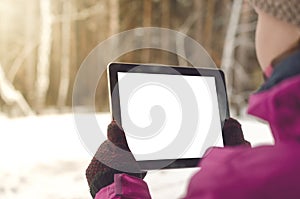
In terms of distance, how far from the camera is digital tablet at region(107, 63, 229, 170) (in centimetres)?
64

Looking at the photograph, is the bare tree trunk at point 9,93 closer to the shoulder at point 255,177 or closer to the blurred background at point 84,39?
the blurred background at point 84,39

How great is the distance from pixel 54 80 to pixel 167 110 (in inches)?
22.1

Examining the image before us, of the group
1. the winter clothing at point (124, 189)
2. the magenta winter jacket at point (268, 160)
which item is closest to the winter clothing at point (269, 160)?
the magenta winter jacket at point (268, 160)

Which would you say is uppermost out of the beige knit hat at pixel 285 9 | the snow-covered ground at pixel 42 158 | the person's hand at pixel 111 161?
the beige knit hat at pixel 285 9

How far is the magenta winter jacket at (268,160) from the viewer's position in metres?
0.32

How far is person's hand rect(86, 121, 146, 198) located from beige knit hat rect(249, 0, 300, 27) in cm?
29

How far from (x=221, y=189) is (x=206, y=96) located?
0.40 meters

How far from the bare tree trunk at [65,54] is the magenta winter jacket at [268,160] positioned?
0.87 meters

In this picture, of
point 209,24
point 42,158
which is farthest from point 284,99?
point 209,24

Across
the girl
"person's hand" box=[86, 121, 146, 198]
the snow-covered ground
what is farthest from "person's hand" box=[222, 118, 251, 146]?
the snow-covered ground

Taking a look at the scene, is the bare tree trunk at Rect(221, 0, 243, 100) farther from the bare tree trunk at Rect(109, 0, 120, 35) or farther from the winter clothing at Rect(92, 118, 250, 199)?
the winter clothing at Rect(92, 118, 250, 199)

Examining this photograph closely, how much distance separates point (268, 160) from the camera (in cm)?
32

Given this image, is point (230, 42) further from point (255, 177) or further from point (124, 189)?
point (255, 177)

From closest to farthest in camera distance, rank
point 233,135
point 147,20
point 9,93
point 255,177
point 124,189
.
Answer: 1. point 255,177
2. point 124,189
3. point 233,135
4. point 9,93
5. point 147,20
